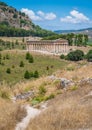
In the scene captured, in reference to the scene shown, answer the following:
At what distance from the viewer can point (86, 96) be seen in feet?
69.5

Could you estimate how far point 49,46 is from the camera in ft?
620

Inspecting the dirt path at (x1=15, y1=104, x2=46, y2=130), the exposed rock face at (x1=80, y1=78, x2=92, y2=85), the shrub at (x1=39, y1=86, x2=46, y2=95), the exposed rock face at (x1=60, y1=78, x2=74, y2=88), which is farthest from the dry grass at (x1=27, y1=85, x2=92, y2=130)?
the exposed rock face at (x1=60, y1=78, x2=74, y2=88)

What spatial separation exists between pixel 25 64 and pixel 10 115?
113 metres

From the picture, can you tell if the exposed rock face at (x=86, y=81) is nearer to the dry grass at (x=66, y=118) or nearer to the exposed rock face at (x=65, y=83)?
the exposed rock face at (x=65, y=83)

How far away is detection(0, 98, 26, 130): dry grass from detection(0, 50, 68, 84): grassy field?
273ft

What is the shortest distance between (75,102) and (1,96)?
20.7 ft

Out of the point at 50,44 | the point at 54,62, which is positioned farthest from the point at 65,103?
the point at 50,44

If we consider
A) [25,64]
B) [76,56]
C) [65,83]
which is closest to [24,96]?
[65,83]

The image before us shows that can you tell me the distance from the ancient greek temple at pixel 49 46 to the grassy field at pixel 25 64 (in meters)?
36.0

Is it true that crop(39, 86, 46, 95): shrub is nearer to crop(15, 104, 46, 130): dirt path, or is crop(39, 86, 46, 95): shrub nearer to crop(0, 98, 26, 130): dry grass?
crop(15, 104, 46, 130): dirt path

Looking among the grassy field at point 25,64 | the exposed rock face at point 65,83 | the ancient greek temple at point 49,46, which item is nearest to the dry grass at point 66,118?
the exposed rock face at point 65,83

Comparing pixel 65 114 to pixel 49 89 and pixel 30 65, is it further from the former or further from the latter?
pixel 30 65

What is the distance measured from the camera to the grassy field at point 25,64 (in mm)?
112137

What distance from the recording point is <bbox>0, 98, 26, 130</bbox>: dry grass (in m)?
16.8
